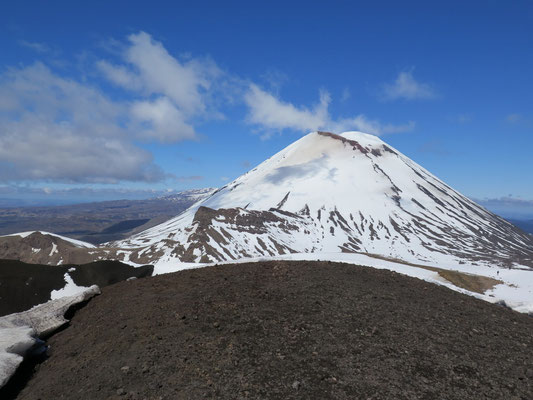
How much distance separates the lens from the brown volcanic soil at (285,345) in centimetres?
845

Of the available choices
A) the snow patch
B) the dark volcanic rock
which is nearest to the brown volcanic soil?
the snow patch

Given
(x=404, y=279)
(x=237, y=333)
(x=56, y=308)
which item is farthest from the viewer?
(x=404, y=279)

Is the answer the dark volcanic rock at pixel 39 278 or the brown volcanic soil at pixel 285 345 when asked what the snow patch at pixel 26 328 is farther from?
the dark volcanic rock at pixel 39 278

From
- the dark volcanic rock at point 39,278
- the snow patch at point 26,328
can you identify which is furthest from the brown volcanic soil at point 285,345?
the dark volcanic rock at point 39,278

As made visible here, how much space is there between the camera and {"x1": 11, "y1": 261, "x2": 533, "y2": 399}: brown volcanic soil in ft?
27.7

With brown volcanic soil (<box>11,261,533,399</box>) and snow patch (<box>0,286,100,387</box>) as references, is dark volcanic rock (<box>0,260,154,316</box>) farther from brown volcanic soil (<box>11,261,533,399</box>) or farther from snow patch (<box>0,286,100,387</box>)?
brown volcanic soil (<box>11,261,533,399</box>)

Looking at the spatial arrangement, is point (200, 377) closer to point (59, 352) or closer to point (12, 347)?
point (59, 352)

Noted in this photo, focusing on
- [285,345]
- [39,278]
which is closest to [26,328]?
[39,278]

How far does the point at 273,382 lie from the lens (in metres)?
8.46

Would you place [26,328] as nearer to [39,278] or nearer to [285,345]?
[39,278]

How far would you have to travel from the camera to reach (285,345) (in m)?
10.1

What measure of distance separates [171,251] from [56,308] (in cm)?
18567

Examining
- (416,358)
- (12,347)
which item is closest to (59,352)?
(12,347)

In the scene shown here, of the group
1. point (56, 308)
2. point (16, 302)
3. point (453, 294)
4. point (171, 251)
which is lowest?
point (171, 251)
